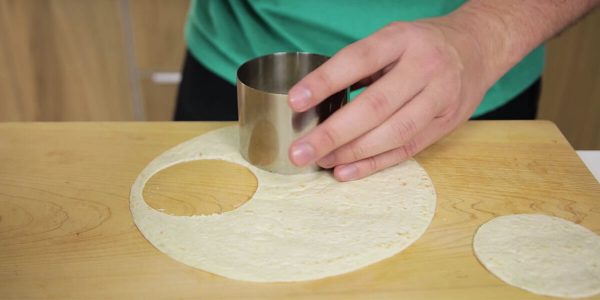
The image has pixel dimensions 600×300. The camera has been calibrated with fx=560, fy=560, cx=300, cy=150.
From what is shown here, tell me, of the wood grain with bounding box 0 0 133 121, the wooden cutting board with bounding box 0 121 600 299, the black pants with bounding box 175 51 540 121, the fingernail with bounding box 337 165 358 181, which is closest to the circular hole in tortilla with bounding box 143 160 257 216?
the wooden cutting board with bounding box 0 121 600 299

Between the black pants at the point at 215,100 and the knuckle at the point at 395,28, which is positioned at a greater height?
the knuckle at the point at 395,28

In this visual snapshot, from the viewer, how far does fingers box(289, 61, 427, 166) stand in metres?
0.64

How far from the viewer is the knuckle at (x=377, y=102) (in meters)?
0.65

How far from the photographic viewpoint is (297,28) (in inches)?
35.7

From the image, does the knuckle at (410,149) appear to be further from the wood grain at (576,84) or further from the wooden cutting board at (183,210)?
the wood grain at (576,84)

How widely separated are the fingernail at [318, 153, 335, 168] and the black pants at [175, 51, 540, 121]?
1.06ft

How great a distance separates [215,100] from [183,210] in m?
0.37

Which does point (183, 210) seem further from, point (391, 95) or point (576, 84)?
point (576, 84)

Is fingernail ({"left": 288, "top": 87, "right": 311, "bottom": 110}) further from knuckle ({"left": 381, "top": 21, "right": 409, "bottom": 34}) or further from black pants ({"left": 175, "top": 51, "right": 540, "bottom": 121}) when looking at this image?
black pants ({"left": 175, "top": 51, "right": 540, "bottom": 121})

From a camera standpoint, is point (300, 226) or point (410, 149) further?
point (410, 149)

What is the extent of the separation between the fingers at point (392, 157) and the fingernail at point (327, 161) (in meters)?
0.01

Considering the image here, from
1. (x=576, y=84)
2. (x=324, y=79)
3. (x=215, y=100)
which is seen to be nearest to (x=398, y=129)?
(x=324, y=79)

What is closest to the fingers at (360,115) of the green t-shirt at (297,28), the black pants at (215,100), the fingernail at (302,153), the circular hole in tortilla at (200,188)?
the fingernail at (302,153)

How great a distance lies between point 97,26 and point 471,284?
5.24 feet
